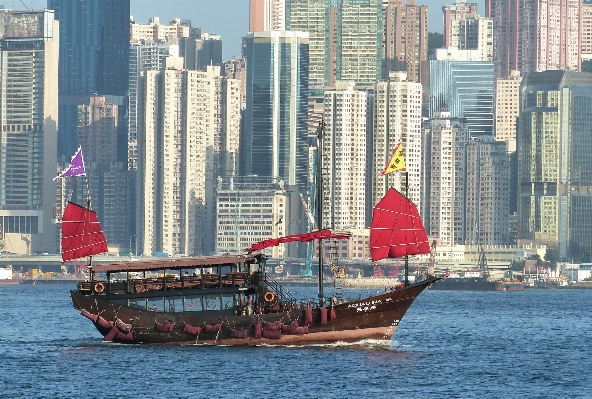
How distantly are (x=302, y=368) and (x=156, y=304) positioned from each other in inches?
391

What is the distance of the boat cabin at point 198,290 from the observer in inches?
3135

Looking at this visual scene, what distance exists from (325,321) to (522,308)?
7754 centimetres

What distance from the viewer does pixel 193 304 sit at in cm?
7981

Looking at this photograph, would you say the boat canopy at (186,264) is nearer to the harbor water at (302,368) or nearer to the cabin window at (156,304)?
the cabin window at (156,304)

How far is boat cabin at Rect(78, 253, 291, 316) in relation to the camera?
79.6 meters

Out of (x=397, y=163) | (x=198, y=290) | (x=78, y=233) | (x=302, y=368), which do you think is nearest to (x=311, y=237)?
(x=397, y=163)

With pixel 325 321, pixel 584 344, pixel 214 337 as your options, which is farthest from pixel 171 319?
pixel 584 344

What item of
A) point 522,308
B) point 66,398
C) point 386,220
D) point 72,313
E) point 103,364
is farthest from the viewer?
point 522,308

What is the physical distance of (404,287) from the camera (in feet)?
263

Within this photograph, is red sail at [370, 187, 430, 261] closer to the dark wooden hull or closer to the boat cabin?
the dark wooden hull

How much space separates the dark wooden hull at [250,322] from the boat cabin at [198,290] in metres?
0.30

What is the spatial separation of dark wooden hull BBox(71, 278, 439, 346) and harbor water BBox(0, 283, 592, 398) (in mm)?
637

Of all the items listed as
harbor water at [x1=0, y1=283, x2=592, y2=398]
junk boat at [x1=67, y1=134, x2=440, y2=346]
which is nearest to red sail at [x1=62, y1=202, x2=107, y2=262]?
junk boat at [x1=67, y1=134, x2=440, y2=346]

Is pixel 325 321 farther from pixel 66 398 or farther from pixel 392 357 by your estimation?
pixel 66 398
